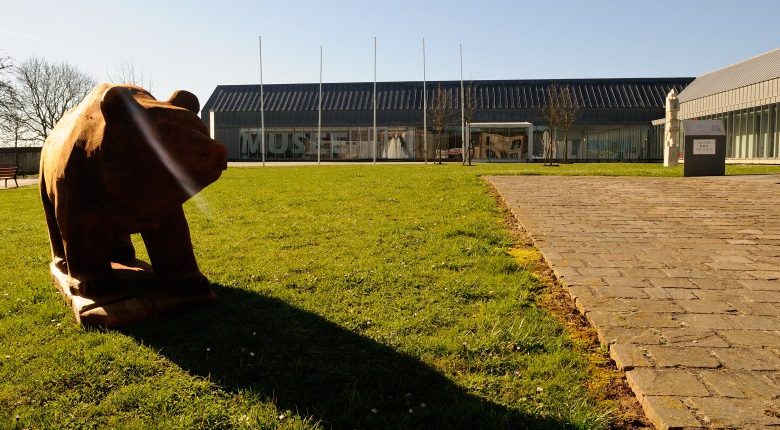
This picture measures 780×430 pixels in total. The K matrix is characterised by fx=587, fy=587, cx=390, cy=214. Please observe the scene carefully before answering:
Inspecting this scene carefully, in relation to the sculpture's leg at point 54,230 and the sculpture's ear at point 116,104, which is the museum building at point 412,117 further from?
the sculpture's ear at point 116,104

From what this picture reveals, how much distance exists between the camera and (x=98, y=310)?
386 centimetres

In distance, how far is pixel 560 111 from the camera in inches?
1577

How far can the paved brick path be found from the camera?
280 cm

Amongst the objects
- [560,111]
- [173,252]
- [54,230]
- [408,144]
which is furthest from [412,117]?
[173,252]

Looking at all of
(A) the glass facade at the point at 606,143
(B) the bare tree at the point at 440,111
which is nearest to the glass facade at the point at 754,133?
(A) the glass facade at the point at 606,143

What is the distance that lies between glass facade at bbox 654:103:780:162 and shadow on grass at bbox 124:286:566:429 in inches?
1223

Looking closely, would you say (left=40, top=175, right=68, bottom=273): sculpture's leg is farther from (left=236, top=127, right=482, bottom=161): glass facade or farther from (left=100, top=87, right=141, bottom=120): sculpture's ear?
(left=236, top=127, right=482, bottom=161): glass facade

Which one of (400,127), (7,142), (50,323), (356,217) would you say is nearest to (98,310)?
(50,323)

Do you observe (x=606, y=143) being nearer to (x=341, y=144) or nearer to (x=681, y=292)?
(x=341, y=144)

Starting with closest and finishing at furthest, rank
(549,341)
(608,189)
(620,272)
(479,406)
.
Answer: (479,406)
(549,341)
(620,272)
(608,189)

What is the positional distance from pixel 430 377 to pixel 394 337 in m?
0.61

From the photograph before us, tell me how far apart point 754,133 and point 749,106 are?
142 centimetres

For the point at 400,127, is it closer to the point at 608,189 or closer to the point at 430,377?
the point at 608,189

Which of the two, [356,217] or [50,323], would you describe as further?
[356,217]
